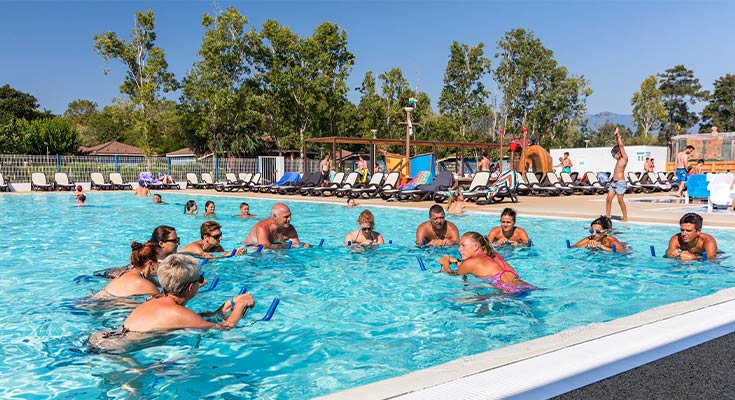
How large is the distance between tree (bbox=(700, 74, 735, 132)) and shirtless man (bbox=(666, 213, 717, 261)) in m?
69.6

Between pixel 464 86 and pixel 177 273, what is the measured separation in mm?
42267

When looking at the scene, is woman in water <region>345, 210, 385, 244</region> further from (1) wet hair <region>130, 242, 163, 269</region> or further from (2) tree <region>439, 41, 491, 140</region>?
(2) tree <region>439, 41, 491, 140</region>

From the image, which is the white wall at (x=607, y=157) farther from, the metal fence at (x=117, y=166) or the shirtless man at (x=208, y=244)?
the shirtless man at (x=208, y=244)

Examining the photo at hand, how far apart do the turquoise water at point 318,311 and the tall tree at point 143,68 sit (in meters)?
24.0

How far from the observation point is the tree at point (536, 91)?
45844 millimetres

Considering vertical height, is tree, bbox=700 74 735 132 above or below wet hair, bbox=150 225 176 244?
above

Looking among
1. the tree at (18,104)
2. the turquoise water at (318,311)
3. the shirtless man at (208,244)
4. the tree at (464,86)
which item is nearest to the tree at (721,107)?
the tree at (464,86)

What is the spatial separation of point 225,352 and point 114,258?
5198 millimetres

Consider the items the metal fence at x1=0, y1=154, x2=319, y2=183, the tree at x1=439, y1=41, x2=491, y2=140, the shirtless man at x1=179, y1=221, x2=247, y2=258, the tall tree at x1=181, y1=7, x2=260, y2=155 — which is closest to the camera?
the shirtless man at x1=179, y1=221, x2=247, y2=258

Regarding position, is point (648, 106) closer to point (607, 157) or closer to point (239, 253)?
point (607, 157)

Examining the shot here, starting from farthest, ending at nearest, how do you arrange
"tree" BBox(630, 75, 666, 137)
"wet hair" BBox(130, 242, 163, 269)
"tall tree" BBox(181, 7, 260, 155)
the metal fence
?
"tree" BBox(630, 75, 666, 137) < "tall tree" BBox(181, 7, 260, 155) < the metal fence < "wet hair" BBox(130, 242, 163, 269)

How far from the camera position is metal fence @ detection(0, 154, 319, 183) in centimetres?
2448

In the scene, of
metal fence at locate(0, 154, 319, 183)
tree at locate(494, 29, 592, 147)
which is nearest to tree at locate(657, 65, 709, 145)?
tree at locate(494, 29, 592, 147)

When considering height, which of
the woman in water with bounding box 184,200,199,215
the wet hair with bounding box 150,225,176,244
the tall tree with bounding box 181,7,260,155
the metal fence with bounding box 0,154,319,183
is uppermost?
the tall tree with bounding box 181,7,260,155
